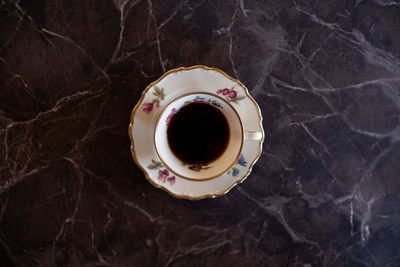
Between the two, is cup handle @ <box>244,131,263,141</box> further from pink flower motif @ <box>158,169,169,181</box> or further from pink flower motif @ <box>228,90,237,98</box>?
pink flower motif @ <box>158,169,169,181</box>

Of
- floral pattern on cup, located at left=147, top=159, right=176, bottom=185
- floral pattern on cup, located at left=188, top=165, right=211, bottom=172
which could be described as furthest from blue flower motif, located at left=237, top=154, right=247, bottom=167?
floral pattern on cup, located at left=147, top=159, right=176, bottom=185

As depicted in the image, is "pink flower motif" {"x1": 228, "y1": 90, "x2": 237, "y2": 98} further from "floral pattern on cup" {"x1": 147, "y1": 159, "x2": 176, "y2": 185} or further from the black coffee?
"floral pattern on cup" {"x1": 147, "y1": 159, "x2": 176, "y2": 185}

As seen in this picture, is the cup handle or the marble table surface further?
the marble table surface

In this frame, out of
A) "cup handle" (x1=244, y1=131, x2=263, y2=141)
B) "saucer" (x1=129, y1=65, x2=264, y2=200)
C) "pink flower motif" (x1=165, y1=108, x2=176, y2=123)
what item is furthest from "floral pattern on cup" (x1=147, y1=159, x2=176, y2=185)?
"cup handle" (x1=244, y1=131, x2=263, y2=141)

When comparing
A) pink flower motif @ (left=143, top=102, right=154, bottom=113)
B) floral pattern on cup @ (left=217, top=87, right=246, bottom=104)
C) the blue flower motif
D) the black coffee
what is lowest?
the blue flower motif

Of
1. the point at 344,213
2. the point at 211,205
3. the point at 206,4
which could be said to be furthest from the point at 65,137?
the point at 344,213

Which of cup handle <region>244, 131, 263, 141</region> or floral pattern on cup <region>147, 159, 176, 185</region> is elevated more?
cup handle <region>244, 131, 263, 141</region>

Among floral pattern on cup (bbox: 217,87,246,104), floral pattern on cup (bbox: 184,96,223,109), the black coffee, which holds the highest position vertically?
floral pattern on cup (bbox: 217,87,246,104)

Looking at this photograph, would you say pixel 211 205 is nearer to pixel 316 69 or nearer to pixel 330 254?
pixel 330 254
